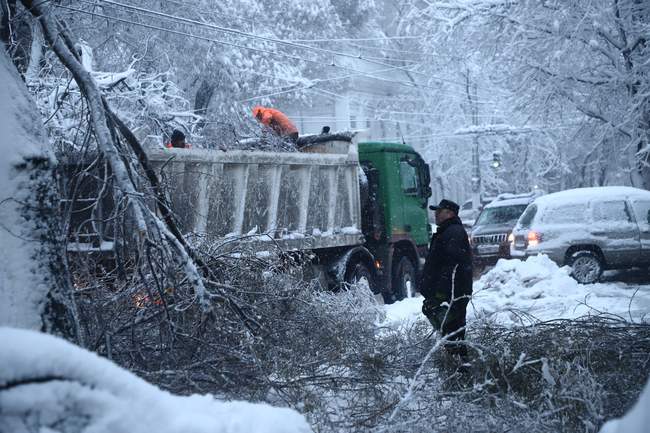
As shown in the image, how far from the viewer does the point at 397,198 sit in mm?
11453

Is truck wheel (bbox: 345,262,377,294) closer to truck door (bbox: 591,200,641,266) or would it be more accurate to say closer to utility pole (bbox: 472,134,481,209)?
truck door (bbox: 591,200,641,266)

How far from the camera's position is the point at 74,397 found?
2.08 meters

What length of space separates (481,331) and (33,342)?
480 cm

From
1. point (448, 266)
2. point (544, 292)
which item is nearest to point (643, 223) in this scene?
point (544, 292)

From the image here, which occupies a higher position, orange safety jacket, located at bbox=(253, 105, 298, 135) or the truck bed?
orange safety jacket, located at bbox=(253, 105, 298, 135)

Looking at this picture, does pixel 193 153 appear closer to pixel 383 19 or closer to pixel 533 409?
pixel 533 409

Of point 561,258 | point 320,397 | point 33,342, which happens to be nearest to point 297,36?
point 561,258

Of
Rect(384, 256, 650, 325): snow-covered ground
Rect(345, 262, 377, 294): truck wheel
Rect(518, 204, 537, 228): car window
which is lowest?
Rect(384, 256, 650, 325): snow-covered ground

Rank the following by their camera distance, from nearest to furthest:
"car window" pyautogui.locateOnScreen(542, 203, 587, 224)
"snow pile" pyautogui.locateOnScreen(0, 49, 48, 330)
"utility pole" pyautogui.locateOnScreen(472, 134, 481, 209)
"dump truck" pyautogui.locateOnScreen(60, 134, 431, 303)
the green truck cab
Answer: "snow pile" pyautogui.locateOnScreen(0, 49, 48, 330) → "dump truck" pyautogui.locateOnScreen(60, 134, 431, 303) → the green truck cab → "car window" pyautogui.locateOnScreen(542, 203, 587, 224) → "utility pole" pyautogui.locateOnScreen(472, 134, 481, 209)

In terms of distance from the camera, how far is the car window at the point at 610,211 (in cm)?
1312

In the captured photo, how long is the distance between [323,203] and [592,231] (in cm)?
607

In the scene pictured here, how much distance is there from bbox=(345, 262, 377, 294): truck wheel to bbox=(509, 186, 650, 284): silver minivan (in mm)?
4244

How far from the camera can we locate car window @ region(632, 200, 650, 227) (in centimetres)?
1298

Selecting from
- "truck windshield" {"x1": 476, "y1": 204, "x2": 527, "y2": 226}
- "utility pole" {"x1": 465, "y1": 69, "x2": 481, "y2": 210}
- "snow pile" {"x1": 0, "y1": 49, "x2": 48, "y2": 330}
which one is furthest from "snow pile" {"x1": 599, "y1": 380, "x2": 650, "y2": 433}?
"utility pole" {"x1": 465, "y1": 69, "x2": 481, "y2": 210}
